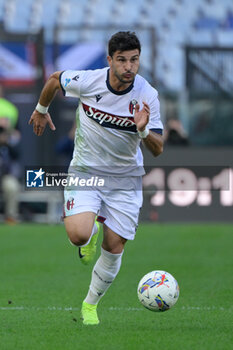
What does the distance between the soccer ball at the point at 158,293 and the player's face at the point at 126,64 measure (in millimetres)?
1537

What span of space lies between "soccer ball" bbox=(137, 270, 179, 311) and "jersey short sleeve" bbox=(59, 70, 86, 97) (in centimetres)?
160

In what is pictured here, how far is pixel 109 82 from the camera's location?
674cm

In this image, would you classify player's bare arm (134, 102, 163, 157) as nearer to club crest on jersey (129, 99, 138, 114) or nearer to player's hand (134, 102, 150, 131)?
player's hand (134, 102, 150, 131)

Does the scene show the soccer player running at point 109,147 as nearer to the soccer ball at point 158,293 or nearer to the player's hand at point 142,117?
the player's hand at point 142,117

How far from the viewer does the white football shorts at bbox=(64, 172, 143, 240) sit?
667cm

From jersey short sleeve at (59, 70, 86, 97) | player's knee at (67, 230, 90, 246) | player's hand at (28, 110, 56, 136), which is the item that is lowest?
player's knee at (67, 230, 90, 246)

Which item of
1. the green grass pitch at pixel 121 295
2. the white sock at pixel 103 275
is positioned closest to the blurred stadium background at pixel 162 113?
the green grass pitch at pixel 121 295

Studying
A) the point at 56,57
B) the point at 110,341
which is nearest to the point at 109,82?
the point at 110,341

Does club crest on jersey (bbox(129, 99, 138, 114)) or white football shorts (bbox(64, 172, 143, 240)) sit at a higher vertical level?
club crest on jersey (bbox(129, 99, 138, 114))

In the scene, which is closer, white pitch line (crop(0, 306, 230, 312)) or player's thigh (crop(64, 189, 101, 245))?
player's thigh (crop(64, 189, 101, 245))

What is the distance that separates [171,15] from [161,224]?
8397mm

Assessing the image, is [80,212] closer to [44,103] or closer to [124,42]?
[44,103]

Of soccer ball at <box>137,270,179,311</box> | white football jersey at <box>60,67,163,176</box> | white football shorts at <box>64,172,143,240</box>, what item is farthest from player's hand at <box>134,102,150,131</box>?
soccer ball at <box>137,270,179,311</box>

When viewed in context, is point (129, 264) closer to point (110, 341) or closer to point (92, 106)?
point (92, 106)
